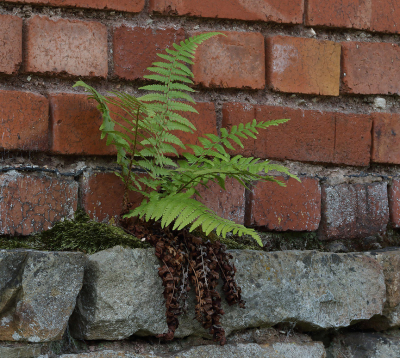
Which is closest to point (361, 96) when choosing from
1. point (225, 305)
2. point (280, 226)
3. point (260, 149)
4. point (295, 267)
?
point (260, 149)

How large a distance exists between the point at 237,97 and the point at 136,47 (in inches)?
15.4

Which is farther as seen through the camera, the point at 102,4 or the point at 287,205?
the point at 287,205

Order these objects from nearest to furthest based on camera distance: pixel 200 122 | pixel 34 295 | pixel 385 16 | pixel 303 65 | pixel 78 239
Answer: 1. pixel 34 295
2. pixel 78 239
3. pixel 200 122
4. pixel 303 65
5. pixel 385 16

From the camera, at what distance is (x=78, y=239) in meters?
1.33

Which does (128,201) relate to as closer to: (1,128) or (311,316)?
(1,128)

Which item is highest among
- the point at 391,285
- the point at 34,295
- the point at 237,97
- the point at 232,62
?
the point at 232,62

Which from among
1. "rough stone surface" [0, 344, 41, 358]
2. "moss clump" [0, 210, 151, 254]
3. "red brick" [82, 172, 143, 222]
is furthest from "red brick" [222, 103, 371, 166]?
"rough stone surface" [0, 344, 41, 358]

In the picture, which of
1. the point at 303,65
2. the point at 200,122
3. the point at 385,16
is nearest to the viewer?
the point at 200,122

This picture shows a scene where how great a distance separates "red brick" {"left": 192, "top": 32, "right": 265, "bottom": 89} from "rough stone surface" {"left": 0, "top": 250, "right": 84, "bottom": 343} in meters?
0.79

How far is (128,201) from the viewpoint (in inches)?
54.6

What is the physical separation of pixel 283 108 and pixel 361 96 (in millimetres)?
359

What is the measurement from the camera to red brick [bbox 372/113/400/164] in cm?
178

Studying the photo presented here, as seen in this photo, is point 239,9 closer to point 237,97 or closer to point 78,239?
point 237,97

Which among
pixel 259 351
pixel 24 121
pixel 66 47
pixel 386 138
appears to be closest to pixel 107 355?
pixel 259 351
